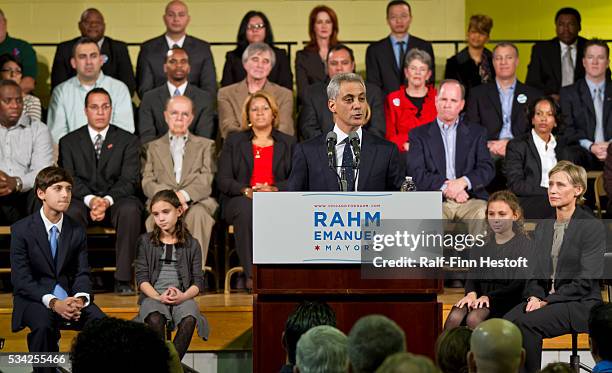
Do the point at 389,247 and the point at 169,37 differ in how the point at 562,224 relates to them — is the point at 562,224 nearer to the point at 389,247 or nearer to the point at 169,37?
the point at 389,247

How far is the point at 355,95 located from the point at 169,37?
4133 millimetres

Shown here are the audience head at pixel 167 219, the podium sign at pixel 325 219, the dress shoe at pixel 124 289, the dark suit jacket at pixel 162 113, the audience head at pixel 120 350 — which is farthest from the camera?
the dark suit jacket at pixel 162 113

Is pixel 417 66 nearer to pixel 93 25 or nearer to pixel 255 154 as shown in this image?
pixel 255 154

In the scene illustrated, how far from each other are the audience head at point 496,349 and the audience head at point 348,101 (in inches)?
79.6

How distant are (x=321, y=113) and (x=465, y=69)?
1.35 m

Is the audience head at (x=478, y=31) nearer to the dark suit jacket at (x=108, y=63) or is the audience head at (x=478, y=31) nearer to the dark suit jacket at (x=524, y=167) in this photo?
the dark suit jacket at (x=524, y=167)

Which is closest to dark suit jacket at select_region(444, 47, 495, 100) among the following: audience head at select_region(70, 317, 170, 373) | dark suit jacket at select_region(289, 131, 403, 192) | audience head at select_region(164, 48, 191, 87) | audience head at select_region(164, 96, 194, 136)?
audience head at select_region(164, 48, 191, 87)

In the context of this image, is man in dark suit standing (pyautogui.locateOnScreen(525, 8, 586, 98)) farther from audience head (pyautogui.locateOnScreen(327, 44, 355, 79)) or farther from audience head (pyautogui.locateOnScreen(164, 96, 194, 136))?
audience head (pyautogui.locateOnScreen(164, 96, 194, 136))

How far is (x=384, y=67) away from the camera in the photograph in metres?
8.64

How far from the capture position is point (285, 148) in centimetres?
750

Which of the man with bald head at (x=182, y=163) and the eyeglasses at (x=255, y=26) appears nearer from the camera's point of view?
the man with bald head at (x=182, y=163)

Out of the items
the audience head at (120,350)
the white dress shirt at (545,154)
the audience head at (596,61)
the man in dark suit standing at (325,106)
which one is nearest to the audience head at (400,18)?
the man in dark suit standing at (325,106)

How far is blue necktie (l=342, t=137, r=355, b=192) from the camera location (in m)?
4.84

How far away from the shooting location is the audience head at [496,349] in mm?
2918
